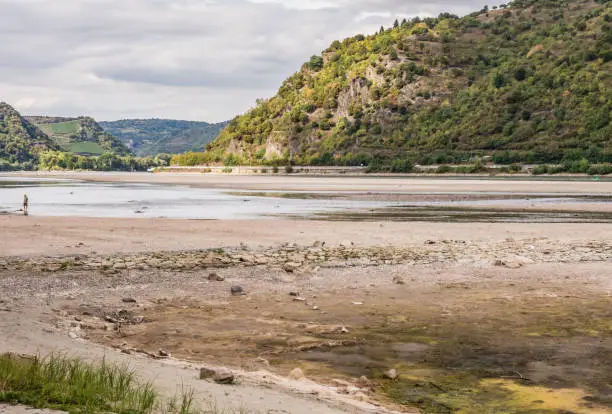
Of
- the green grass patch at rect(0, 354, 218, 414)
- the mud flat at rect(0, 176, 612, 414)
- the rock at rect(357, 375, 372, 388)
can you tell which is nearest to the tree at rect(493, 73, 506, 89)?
the mud flat at rect(0, 176, 612, 414)

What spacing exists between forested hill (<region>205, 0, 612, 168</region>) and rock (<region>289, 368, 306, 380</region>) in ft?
366

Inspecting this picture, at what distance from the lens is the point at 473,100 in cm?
15450

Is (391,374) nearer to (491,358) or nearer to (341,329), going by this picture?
(491,358)

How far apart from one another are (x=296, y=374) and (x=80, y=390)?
3461mm

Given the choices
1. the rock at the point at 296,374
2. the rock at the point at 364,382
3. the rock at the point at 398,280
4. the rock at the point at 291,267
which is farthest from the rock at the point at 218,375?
the rock at the point at 291,267

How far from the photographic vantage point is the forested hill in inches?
5094

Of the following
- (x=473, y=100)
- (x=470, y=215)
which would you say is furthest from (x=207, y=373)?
(x=473, y=100)

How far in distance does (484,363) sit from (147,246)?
15.5 metres

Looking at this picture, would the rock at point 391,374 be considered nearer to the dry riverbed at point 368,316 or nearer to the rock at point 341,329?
the dry riverbed at point 368,316

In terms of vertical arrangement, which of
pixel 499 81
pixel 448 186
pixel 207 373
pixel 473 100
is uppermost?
pixel 499 81

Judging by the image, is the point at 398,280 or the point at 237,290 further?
the point at 398,280

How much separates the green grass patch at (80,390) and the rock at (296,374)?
211 cm

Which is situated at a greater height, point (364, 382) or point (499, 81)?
point (499, 81)

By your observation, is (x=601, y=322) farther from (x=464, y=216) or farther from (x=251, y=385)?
(x=464, y=216)
